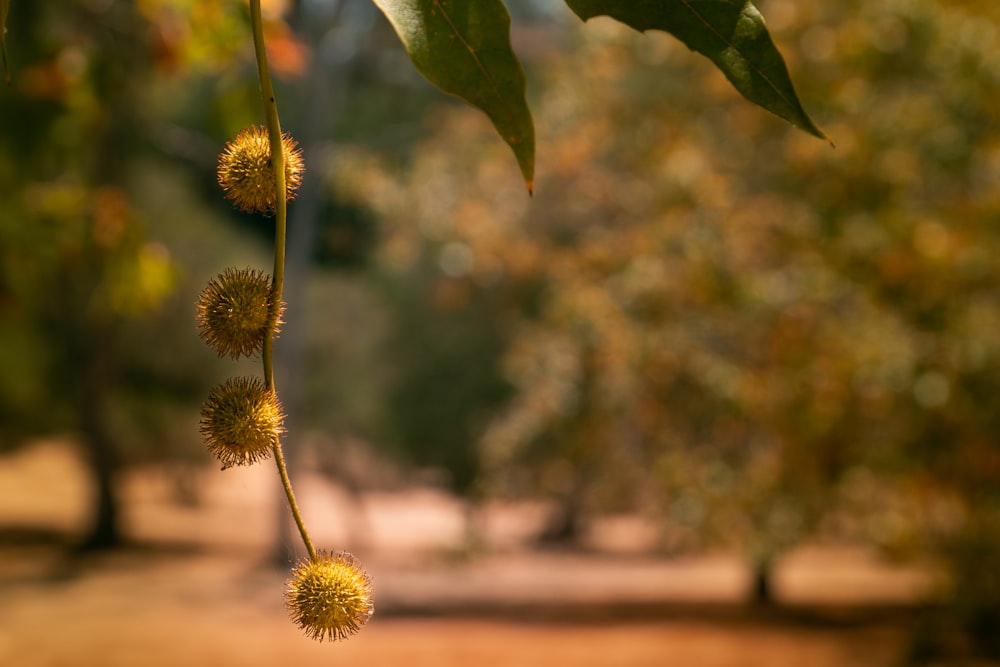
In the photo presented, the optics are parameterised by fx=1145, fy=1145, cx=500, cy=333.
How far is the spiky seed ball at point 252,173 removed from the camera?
0.35 meters

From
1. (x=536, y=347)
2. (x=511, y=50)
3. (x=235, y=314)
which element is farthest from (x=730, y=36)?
(x=536, y=347)

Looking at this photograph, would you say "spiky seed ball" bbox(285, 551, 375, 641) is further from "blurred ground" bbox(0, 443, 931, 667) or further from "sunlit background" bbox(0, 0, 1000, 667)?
"blurred ground" bbox(0, 443, 931, 667)

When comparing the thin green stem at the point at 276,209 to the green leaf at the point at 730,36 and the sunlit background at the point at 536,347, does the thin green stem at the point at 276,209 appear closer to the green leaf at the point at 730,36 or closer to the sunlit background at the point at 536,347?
the green leaf at the point at 730,36

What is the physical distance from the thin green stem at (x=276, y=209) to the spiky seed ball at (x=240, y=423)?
0.01 meters

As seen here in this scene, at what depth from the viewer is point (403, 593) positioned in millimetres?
6477

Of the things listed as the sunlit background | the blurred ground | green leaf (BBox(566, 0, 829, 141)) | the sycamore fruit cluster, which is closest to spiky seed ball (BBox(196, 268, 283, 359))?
the sycamore fruit cluster

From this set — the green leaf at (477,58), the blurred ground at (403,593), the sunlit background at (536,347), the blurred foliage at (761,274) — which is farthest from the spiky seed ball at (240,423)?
the blurred ground at (403,593)

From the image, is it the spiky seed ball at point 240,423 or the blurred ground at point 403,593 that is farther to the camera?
the blurred ground at point 403,593

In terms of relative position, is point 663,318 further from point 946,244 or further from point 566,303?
point 946,244

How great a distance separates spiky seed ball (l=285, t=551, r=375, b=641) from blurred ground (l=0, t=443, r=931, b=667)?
10.8 ft

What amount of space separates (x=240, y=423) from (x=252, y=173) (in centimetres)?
8

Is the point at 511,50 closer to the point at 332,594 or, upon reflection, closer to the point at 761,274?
the point at 332,594

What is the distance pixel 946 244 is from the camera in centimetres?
341

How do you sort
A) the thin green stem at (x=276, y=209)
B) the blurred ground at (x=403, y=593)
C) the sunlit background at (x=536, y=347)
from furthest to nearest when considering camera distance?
the blurred ground at (x=403, y=593), the sunlit background at (x=536, y=347), the thin green stem at (x=276, y=209)
